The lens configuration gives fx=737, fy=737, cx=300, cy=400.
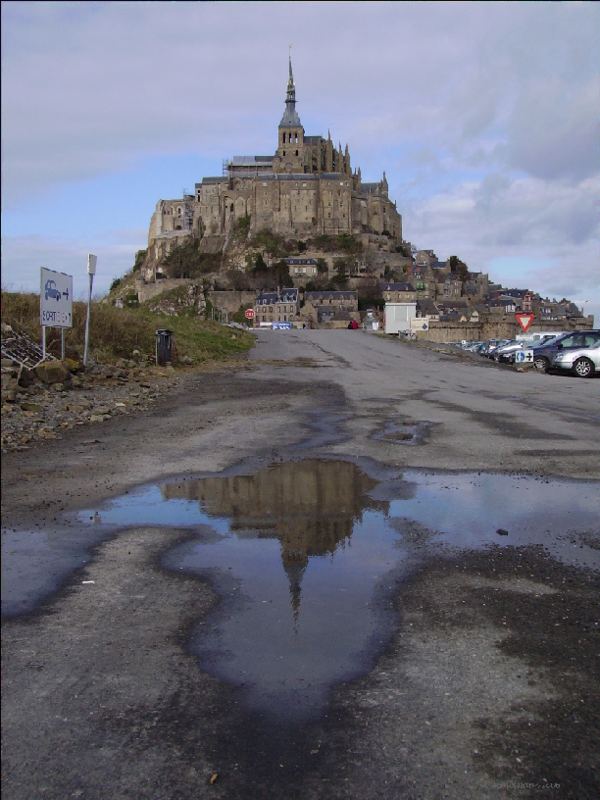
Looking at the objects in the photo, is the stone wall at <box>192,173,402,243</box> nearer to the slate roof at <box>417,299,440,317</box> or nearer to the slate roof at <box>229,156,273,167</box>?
the slate roof at <box>229,156,273,167</box>

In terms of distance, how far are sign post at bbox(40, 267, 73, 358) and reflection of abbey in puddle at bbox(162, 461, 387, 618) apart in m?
8.40

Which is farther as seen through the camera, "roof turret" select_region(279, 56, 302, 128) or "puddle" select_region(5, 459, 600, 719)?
"roof turret" select_region(279, 56, 302, 128)

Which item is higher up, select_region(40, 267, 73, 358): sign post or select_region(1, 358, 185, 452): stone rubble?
select_region(40, 267, 73, 358): sign post

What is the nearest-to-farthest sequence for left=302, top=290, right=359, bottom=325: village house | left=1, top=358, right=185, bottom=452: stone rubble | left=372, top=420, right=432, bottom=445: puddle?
left=1, top=358, right=185, bottom=452: stone rubble → left=372, top=420, right=432, bottom=445: puddle → left=302, top=290, right=359, bottom=325: village house

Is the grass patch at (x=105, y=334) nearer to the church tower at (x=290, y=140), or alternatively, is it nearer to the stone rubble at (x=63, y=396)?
the stone rubble at (x=63, y=396)

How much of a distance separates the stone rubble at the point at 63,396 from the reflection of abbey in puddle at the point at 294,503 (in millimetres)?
3309

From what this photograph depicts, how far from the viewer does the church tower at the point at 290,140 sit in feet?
500

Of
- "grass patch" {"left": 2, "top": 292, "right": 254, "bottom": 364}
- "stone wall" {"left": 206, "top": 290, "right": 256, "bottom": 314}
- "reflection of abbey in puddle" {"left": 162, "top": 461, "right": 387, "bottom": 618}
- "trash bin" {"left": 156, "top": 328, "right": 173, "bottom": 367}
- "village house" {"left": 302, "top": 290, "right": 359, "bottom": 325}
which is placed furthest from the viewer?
A: "stone wall" {"left": 206, "top": 290, "right": 256, "bottom": 314}

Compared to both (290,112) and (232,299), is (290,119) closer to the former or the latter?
(290,112)

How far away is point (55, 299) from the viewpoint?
630 inches

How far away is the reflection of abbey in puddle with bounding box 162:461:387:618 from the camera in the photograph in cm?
628

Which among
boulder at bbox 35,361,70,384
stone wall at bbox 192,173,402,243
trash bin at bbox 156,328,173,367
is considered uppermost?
stone wall at bbox 192,173,402,243

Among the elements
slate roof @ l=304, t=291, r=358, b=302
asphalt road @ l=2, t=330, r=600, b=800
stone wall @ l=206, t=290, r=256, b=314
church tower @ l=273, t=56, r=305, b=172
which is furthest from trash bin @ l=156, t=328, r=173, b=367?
church tower @ l=273, t=56, r=305, b=172

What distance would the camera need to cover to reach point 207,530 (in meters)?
6.67
